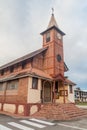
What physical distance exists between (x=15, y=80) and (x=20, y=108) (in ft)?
12.2

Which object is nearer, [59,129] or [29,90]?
[59,129]

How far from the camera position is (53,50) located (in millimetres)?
20656

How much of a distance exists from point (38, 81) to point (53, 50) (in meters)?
5.78

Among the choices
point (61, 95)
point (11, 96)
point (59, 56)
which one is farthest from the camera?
point (59, 56)

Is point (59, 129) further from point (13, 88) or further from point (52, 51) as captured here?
point (52, 51)

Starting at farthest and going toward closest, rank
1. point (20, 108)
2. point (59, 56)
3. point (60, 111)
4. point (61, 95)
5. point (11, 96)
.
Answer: point (59, 56)
point (61, 95)
point (11, 96)
point (20, 108)
point (60, 111)

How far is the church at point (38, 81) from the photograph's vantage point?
15.7 m

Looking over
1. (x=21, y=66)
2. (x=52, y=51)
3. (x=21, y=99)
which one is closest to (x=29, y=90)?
(x=21, y=99)

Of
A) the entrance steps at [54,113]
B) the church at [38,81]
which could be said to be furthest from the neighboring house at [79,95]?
the entrance steps at [54,113]

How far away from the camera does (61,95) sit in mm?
20297

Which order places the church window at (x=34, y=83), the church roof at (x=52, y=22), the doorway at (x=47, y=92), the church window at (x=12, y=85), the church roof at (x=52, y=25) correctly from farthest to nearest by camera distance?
the church roof at (x=52, y=22) < the church roof at (x=52, y=25) < the doorway at (x=47, y=92) < the church window at (x=12, y=85) < the church window at (x=34, y=83)

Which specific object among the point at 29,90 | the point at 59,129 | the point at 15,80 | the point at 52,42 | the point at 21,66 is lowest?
the point at 59,129

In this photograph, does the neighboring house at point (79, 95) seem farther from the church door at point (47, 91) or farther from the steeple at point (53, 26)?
the church door at point (47, 91)

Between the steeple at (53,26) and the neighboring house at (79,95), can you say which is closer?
the steeple at (53,26)
